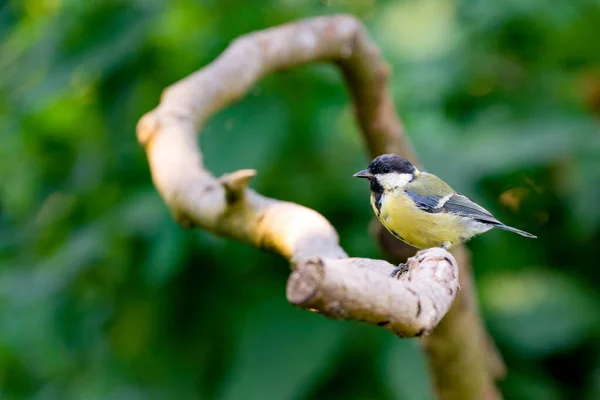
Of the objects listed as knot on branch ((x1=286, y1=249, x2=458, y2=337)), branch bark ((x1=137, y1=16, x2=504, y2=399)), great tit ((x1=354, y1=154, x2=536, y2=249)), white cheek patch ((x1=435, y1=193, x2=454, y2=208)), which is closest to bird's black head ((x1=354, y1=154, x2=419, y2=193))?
great tit ((x1=354, y1=154, x2=536, y2=249))

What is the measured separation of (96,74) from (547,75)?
5.34 feet

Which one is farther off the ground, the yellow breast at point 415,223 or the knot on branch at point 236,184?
the knot on branch at point 236,184

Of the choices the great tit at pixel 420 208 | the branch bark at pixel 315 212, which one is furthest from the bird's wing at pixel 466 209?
the branch bark at pixel 315 212

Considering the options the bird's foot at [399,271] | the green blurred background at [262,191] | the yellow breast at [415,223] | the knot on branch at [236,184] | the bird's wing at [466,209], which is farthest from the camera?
the green blurred background at [262,191]

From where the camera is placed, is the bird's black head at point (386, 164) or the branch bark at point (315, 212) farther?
the bird's black head at point (386, 164)

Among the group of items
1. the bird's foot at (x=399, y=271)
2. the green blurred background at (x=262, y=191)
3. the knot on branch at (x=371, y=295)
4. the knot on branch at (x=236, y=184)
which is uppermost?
the knot on branch at (x=371, y=295)

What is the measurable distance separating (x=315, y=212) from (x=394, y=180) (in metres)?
0.69

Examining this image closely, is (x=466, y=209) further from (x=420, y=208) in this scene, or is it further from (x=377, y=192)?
(x=377, y=192)

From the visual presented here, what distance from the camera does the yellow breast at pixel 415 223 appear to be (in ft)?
6.59

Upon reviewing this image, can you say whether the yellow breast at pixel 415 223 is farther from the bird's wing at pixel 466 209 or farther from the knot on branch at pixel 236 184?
the knot on branch at pixel 236 184

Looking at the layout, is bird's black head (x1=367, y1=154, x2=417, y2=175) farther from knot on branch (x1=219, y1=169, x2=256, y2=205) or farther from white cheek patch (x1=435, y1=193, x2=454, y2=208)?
knot on branch (x1=219, y1=169, x2=256, y2=205)

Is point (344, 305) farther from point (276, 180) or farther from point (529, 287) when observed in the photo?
point (529, 287)

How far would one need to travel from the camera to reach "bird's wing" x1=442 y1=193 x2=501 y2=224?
2110 mm

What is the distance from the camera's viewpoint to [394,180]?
214 centimetres
